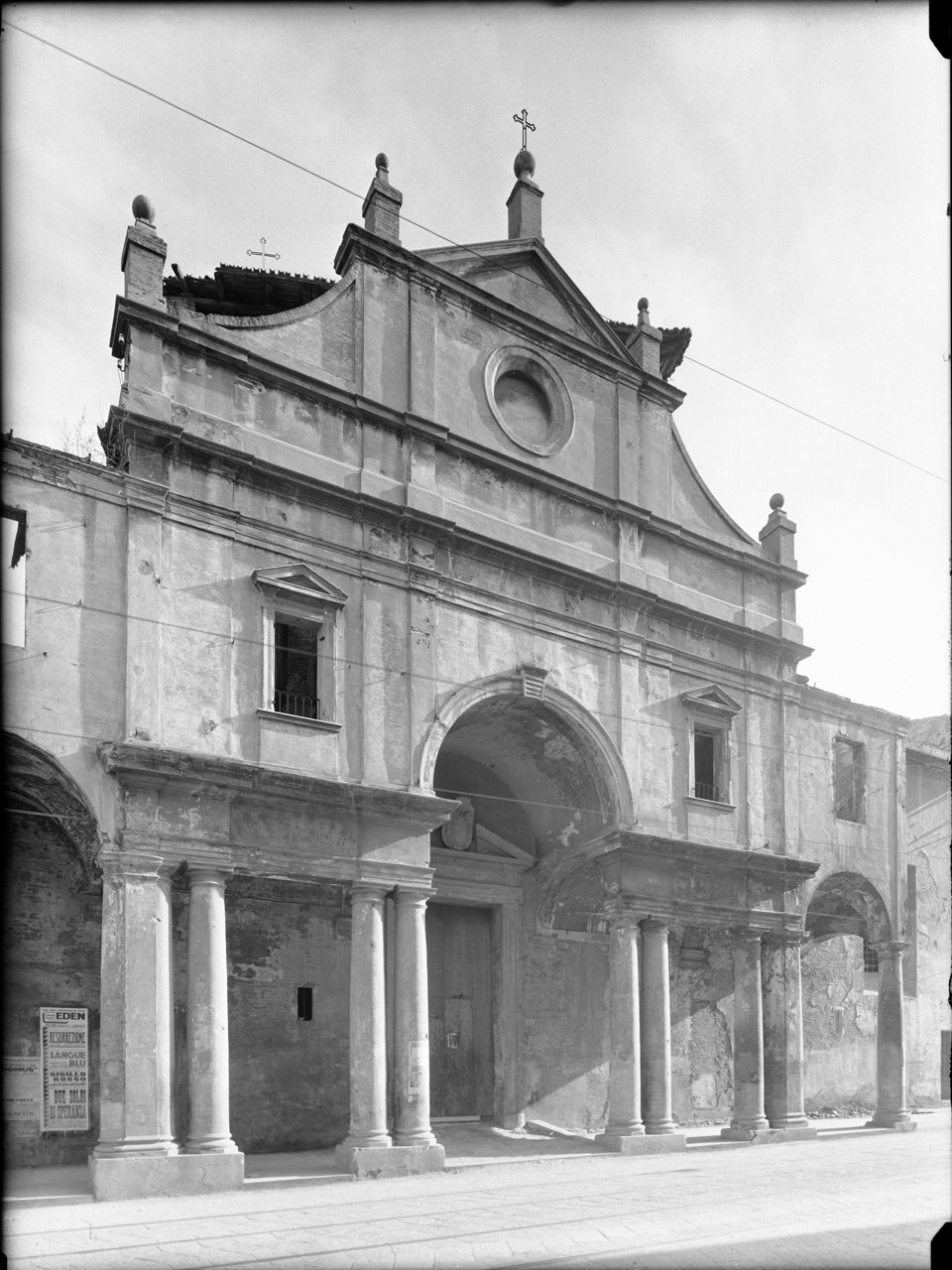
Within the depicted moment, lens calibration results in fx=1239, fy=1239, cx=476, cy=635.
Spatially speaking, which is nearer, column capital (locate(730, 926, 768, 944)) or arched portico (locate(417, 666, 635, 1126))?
arched portico (locate(417, 666, 635, 1126))

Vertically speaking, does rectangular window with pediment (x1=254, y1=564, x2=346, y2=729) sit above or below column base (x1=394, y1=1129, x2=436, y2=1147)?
above

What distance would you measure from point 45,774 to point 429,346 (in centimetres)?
771

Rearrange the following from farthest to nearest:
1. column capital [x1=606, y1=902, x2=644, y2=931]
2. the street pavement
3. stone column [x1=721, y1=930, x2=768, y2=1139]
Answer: stone column [x1=721, y1=930, x2=768, y2=1139]
column capital [x1=606, y1=902, x2=644, y2=931]
the street pavement

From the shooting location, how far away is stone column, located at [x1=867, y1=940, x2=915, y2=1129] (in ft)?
68.3

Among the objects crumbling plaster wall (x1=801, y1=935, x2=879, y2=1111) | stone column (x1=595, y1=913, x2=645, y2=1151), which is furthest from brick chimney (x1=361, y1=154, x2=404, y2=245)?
crumbling plaster wall (x1=801, y1=935, x2=879, y2=1111)

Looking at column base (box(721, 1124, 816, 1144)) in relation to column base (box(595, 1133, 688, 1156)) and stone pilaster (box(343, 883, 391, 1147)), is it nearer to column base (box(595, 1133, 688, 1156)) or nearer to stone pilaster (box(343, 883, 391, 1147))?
column base (box(595, 1133, 688, 1156))

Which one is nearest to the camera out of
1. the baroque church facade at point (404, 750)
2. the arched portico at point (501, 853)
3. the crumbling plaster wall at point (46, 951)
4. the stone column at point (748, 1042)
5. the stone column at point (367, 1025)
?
the baroque church facade at point (404, 750)

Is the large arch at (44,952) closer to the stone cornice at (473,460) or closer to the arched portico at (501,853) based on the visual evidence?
the stone cornice at (473,460)

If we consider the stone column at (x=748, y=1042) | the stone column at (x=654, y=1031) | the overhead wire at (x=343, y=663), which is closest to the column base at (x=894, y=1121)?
the stone column at (x=748, y=1042)

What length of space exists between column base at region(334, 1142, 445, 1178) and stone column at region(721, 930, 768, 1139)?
602 cm

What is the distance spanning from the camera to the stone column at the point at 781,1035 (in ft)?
61.3

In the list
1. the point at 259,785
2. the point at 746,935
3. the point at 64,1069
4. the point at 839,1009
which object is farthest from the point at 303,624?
the point at 839,1009

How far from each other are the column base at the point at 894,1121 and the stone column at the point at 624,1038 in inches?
248

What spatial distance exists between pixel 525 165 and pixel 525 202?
692mm
